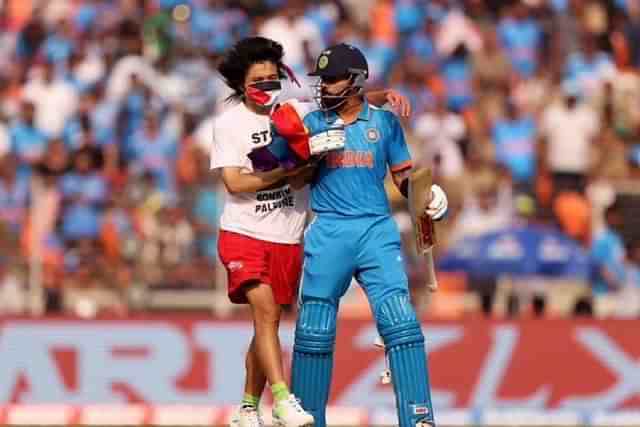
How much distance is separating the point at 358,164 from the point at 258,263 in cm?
100

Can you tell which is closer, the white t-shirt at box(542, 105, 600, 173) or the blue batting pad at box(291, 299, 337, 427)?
the blue batting pad at box(291, 299, 337, 427)

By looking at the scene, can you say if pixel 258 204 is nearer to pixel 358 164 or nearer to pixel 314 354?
pixel 358 164

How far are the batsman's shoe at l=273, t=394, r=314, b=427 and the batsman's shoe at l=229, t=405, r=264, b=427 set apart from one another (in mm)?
889

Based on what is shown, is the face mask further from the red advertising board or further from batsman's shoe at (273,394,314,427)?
the red advertising board

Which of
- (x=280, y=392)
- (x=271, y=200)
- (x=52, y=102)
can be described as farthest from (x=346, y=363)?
(x=280, y=392)

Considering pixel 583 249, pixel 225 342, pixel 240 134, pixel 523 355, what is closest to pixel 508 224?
pixel 583 249

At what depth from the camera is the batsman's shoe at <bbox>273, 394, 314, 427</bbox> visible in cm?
968

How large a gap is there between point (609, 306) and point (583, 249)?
25.0 inches

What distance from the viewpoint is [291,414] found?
9727mm

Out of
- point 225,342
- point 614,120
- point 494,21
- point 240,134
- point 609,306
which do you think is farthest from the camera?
point 494,21

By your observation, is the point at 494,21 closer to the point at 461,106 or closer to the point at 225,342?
the point at 461,106

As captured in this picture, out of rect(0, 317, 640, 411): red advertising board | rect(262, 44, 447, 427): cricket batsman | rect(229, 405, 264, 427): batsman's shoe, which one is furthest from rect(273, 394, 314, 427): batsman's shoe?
rect(0, 317, 640, 411): red advertising board

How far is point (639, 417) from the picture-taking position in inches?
554

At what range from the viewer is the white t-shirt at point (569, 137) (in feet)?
62.2
